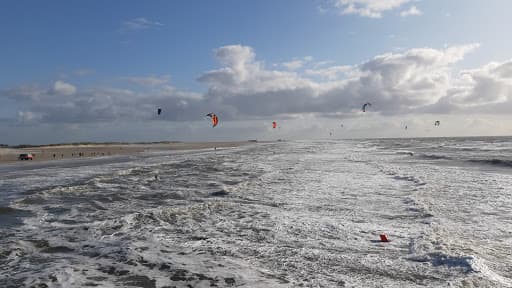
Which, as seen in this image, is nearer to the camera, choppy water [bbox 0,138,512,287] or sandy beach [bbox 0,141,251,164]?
choppy water [bbox 0,138,512,287]

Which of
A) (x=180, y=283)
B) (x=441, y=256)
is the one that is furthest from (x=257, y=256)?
(x=441, y=256)

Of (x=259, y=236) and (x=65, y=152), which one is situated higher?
(x=65, y=152)

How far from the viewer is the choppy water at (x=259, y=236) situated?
235 inches

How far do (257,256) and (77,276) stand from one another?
2.82 m

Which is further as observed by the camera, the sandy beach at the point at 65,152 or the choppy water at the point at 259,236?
the sandy beach at the point at 65,152

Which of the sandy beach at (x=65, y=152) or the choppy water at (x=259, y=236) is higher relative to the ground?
the sandy beach at (x=65, y=152)

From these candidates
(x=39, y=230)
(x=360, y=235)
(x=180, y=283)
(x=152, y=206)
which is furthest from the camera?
(x=152, y=206)

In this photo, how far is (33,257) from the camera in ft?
22.9

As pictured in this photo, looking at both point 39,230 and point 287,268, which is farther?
point 39,230

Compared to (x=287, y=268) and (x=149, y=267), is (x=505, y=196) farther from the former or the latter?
(x=149, y=267)

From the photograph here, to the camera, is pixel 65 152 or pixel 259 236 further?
pixel 65 152

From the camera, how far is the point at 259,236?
27.3ft

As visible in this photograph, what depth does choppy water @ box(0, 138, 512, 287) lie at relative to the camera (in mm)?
5977

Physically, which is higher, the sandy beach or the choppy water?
the sandy beach
